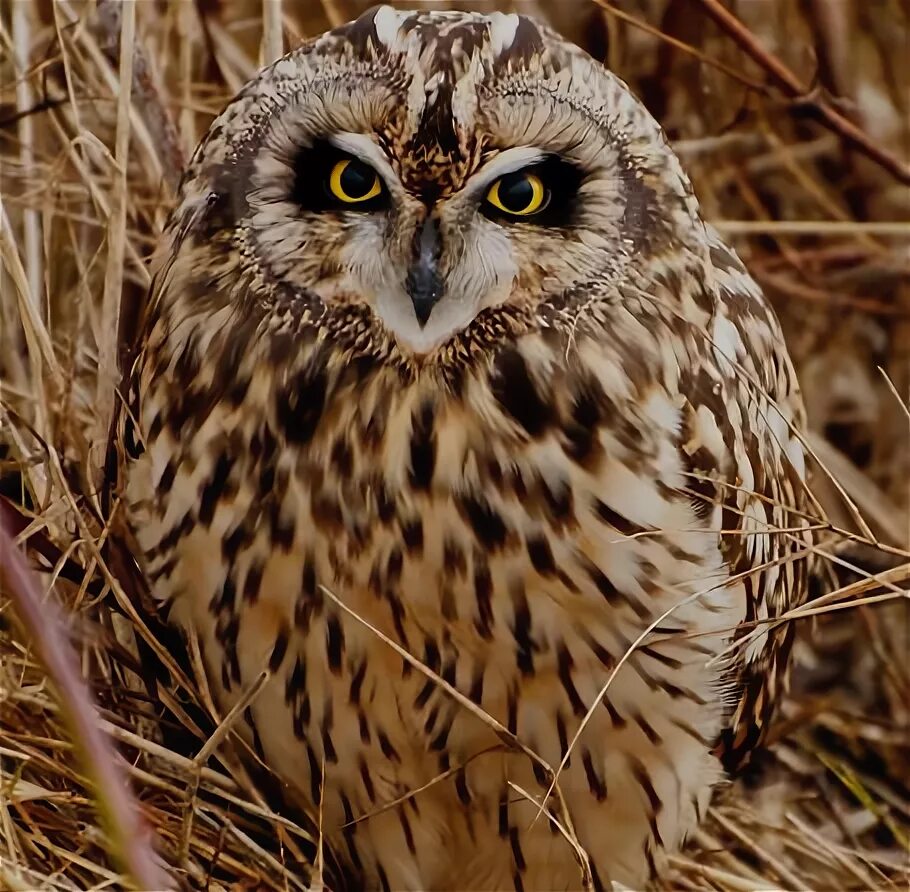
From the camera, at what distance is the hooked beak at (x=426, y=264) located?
2.95 feet

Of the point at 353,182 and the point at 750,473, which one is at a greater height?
the point at 353,182

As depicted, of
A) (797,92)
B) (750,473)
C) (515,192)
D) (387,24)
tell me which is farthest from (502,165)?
(797,92)

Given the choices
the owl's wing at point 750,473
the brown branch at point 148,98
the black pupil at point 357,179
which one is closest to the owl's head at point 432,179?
the black pupil at point 357,179

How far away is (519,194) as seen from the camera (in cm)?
92

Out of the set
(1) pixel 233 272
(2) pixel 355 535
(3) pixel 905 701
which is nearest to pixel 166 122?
(1) pixel 233 272

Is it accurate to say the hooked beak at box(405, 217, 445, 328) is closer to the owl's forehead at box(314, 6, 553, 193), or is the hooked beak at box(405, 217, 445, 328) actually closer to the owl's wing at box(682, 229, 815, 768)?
the owl's forehead at box(314, 6, 553, 193)

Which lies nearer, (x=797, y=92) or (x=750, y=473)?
(x=750, y=473)

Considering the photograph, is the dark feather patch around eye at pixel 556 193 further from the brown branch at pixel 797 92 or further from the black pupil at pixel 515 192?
the brown branch at pixel 797 92

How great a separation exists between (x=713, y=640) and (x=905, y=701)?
79 cm

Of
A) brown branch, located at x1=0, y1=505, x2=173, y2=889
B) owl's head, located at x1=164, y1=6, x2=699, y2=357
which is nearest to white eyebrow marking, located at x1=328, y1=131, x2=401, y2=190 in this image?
owl's head, located at x1=164, y1=6, x2=699, y2=357

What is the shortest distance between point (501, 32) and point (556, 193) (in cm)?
11

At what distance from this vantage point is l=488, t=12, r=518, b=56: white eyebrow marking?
92cm

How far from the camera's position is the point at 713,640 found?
1090mm

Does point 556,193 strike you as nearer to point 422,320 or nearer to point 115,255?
point 422,320
